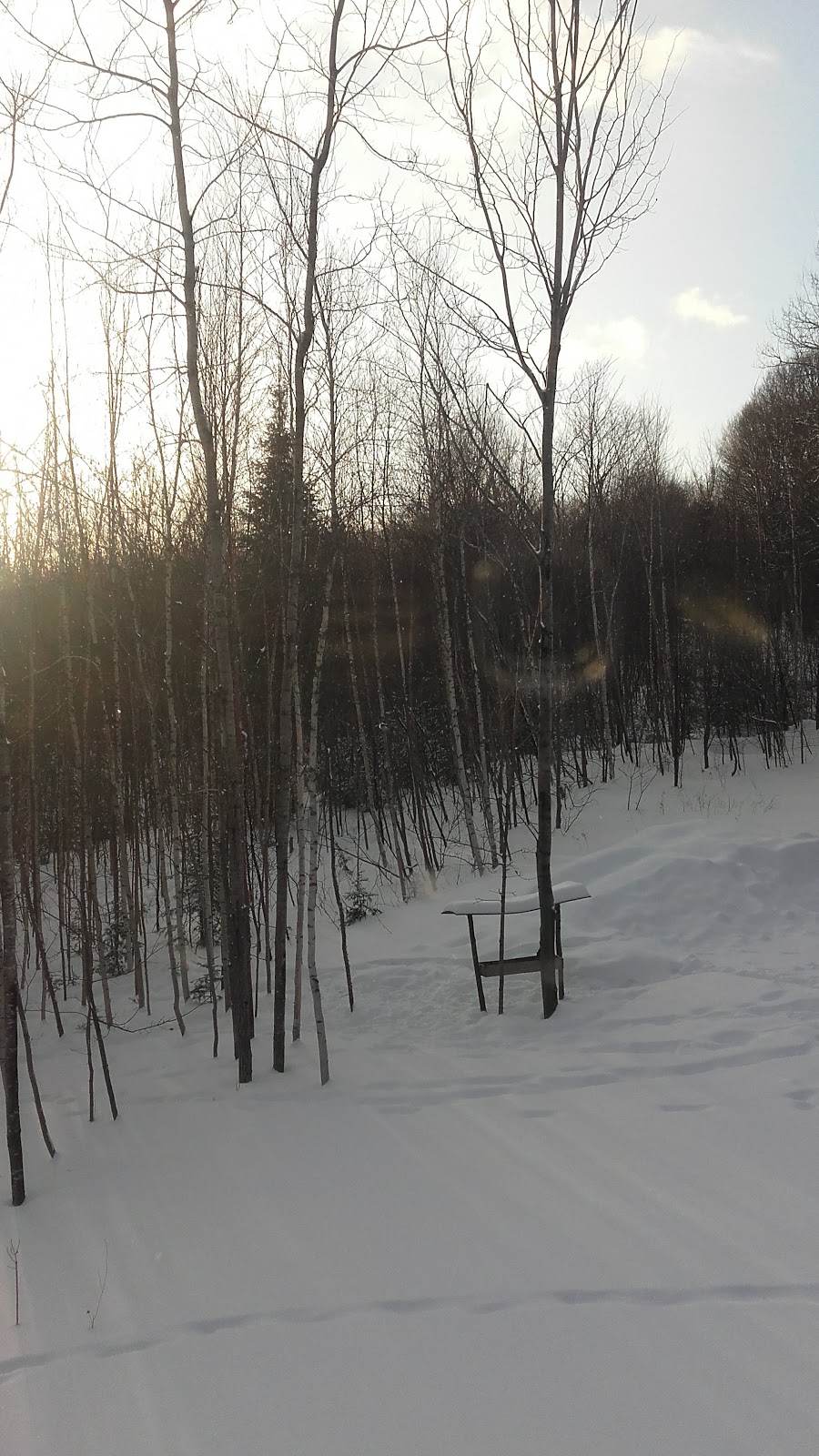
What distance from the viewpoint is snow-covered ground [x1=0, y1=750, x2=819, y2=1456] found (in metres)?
2.27

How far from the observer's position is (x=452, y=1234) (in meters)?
A: 3.08

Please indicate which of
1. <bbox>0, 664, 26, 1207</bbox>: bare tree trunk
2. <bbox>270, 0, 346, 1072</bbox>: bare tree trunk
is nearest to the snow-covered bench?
<bbox>270, 0, 346, 1072</bbox>: bare tree trunk

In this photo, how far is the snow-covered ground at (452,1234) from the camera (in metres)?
2.27

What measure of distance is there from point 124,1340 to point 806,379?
19442mm

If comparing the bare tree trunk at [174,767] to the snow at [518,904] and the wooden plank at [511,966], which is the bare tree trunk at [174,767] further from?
the wooden plank at [511,966]

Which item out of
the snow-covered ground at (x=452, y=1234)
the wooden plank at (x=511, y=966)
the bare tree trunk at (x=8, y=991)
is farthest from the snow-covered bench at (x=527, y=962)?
the bare tree trunk at (x=8, y=991)

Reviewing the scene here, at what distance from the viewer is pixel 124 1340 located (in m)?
2.70

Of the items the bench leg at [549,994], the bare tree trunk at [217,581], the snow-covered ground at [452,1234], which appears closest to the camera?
the snow-covered ground at [452,1234]

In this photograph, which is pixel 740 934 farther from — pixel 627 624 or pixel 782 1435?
pixel 627 624

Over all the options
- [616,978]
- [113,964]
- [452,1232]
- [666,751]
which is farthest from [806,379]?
[452,1232]

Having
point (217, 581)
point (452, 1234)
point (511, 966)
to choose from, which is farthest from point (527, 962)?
point (217, 581)

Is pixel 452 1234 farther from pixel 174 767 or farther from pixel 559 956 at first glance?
pixel 174 767

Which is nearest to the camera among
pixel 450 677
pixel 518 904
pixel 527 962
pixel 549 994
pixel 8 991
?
pixel 8 991

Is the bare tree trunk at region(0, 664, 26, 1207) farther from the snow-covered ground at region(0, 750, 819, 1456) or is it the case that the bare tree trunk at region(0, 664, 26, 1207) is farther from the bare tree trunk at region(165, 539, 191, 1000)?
the bare tree trunk at region(165, 539, 191, 1000)
